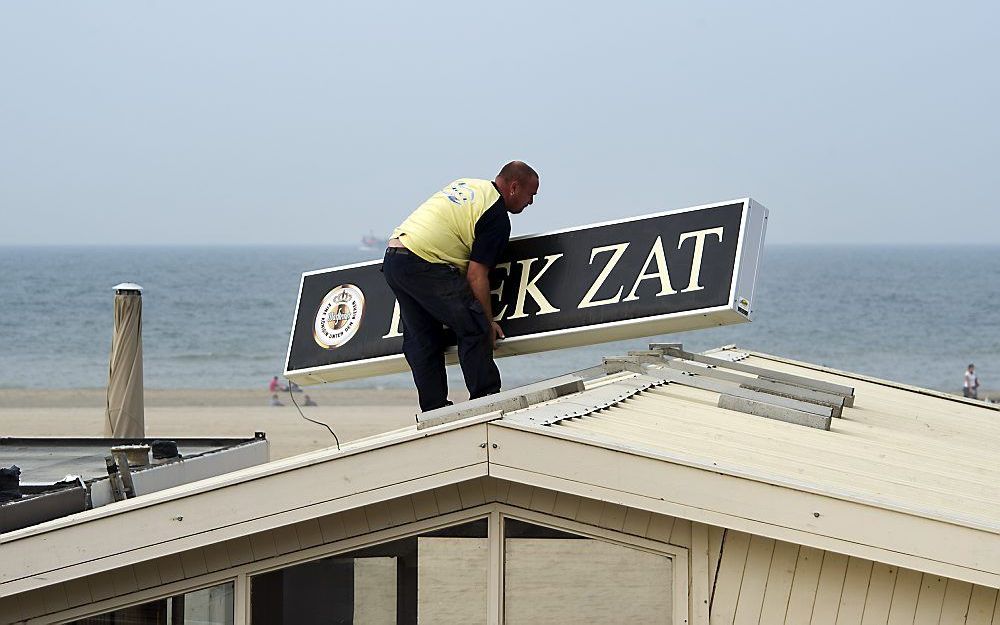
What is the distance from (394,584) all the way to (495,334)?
2.18 metres

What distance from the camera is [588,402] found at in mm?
5711

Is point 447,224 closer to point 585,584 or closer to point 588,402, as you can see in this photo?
point 588,402

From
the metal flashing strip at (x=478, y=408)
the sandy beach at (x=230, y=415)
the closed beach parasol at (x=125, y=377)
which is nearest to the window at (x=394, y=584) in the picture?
the metal flashing strip at (x=478, y=408)

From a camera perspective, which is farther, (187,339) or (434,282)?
(187,339)

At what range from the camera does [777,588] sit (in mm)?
4543

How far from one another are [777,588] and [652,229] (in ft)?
7.83

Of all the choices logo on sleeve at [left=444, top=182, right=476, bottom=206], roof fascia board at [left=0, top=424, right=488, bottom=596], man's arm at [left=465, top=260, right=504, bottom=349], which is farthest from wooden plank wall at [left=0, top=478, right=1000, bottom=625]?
logo on sleeve at [left=444, top=182, right=476, bottom=206]

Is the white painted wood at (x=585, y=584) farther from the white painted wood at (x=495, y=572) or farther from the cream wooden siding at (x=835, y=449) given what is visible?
the cream wooden siding at (x=835, y=449)

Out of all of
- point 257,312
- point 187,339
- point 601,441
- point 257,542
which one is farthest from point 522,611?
point 257,312

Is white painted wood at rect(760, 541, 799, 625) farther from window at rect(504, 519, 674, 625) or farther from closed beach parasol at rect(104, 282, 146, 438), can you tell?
closed beach parasol at rect(104, 282, 146, 438)

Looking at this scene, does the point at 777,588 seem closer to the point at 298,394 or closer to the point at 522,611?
the point at 522,611

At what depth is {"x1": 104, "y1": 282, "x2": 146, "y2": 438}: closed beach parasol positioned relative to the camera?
11.2 meters

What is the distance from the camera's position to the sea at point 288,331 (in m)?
52.4

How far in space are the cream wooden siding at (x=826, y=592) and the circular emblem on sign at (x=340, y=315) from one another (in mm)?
3487
